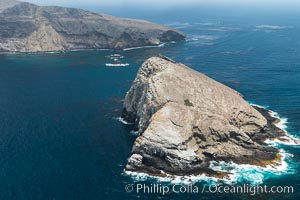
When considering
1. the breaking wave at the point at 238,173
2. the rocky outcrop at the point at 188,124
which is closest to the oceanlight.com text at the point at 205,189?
the breaking wave at the point at 238,173

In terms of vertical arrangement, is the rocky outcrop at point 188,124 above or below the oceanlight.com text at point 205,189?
above

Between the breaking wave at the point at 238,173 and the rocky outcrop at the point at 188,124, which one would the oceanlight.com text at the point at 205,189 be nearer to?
the breaking wave at the point at 238,173

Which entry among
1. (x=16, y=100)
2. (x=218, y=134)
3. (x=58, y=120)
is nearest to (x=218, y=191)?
(x=218, y=134)

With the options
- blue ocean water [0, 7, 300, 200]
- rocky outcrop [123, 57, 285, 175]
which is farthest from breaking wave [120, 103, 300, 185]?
rocky outcrop [123, 57, 285, 175]

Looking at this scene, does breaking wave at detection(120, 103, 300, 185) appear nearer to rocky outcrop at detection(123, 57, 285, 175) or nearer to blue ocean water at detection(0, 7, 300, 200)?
blue ocean water at detection(0, 7, 300, 200)

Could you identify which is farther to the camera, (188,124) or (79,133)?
(79,133)

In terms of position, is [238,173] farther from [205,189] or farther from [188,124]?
[188,124]

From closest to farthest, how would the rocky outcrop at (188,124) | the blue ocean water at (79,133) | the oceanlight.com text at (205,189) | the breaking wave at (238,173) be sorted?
the oceanlight.com text at (205,189)
the blue ocean water at (79,133)
the breaking wave at (238,173)
the rocky outcrop at (188,124)

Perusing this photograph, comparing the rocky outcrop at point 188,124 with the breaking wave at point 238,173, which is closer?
the breaking wave at point 238,173

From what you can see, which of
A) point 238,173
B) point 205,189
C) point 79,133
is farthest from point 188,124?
point 79,133
